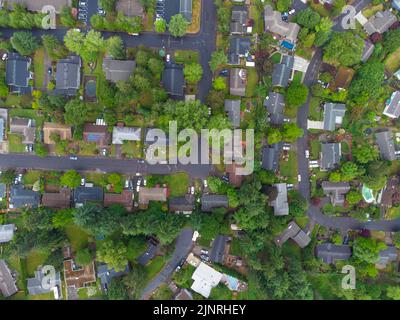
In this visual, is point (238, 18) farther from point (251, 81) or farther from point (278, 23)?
point (251, 81)

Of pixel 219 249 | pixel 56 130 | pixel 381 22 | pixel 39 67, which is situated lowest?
pixel 219 249

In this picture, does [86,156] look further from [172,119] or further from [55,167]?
[172,119]

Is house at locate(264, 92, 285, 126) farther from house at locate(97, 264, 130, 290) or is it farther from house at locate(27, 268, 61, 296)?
house at locate(27, 268, 61, 296)

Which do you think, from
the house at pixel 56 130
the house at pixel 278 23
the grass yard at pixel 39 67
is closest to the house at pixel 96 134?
the house at pixel 56 130

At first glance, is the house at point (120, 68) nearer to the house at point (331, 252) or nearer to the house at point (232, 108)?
the house at point (232, 108)

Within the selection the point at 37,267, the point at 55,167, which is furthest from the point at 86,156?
the point at 37,267

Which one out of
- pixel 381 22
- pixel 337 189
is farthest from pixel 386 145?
pixel 381 22
